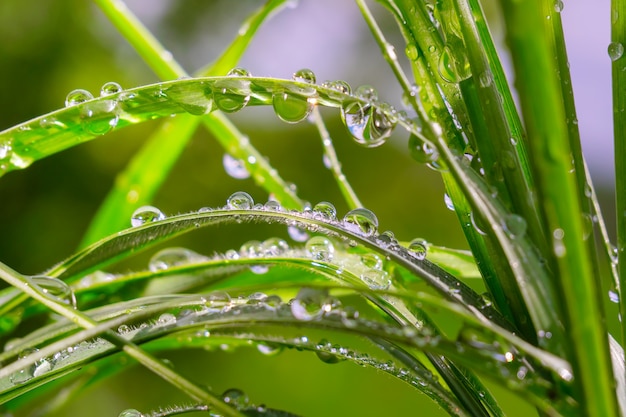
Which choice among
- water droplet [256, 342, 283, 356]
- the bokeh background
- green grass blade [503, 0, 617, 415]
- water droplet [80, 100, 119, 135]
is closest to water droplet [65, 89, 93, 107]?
water droplet [80, 100, 119, 135]

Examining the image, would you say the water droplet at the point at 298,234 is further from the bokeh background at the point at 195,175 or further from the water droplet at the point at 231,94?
the bokeh background at the point at 195,175

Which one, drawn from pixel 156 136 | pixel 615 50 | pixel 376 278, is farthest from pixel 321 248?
pixel 156 136

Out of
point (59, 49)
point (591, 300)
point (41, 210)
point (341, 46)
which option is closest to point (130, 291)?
point (591, 300)

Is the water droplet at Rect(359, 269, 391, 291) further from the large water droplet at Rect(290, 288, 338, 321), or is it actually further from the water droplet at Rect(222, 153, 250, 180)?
the water droplet at Rect(222, 153, 250, 180)

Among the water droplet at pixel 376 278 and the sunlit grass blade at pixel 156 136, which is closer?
the water droplet at pixel 376 278

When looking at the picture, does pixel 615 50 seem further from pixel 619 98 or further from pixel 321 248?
pixel 321 248

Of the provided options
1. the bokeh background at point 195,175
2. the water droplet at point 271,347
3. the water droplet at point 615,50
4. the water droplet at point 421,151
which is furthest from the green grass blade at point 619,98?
the bokeh background at point 195,175
